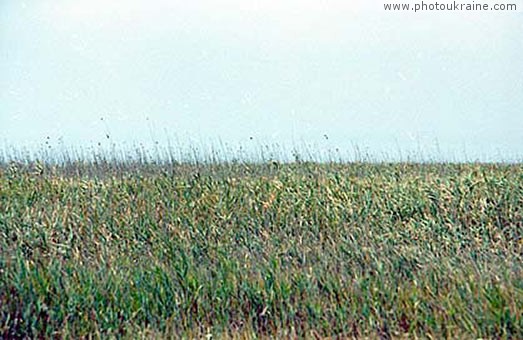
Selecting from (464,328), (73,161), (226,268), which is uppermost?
(73,161)

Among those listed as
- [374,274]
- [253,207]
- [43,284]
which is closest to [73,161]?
[253,207]

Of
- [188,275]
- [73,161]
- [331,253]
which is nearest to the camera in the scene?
[188,275]

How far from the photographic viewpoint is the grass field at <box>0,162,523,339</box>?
15.8 feet

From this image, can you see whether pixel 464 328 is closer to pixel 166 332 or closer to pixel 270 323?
pixel 270 323

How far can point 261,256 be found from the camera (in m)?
6.27

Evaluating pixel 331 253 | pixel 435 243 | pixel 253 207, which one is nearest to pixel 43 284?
pixel 331 253

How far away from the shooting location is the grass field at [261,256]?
4.80 m

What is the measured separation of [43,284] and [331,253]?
2854 mm

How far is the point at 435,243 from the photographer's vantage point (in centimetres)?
691

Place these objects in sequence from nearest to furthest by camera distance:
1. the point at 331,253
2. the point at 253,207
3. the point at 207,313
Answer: the point at 207,313, the point at 331,253, the point at 253,207

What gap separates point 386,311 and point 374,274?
0.95 meters

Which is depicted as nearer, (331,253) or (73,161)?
(331,253)

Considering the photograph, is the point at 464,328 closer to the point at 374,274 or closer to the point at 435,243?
the point at 374,274

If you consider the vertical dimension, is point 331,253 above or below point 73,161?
below
